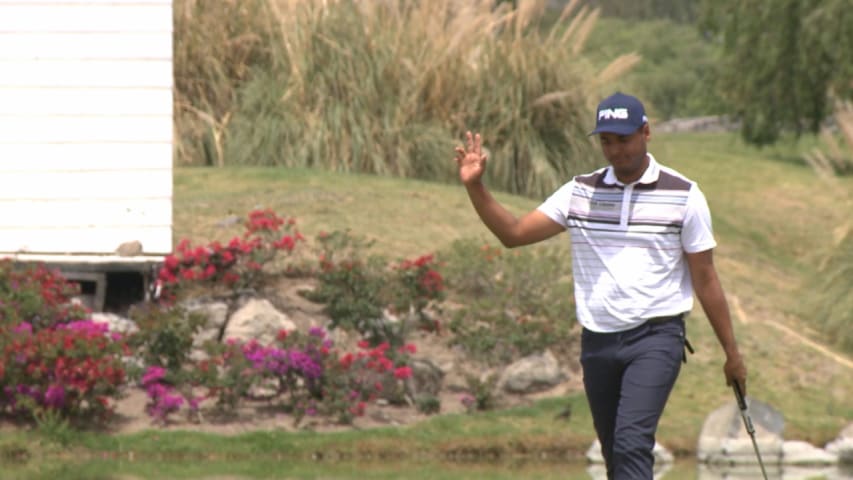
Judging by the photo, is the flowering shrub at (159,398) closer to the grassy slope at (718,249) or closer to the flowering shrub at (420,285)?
the grassy slope at (718,249)

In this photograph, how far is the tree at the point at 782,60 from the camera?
26.0 meters

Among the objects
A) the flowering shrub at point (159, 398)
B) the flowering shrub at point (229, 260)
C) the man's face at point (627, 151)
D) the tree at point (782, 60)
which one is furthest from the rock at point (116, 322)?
the tree at point (782, 60)

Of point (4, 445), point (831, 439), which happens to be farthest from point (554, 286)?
point (4, 445)

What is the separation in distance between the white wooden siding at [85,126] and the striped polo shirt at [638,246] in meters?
8.15

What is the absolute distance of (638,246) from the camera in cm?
698

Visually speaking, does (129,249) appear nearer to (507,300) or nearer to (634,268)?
(507,300)

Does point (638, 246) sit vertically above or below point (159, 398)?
above

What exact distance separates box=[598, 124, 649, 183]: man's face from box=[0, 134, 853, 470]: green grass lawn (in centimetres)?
550

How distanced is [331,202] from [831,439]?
6.20 metres

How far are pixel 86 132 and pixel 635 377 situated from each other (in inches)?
351

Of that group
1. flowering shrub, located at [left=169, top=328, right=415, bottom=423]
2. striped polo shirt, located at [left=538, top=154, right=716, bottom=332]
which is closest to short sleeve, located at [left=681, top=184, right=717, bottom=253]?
striped polo shirt, located at [left=538, top=154, right=716, bottom=332]

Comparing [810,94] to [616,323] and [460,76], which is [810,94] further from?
[616,323]

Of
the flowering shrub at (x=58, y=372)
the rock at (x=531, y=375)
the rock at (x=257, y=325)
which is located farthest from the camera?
the rock at (x=257, y=325)

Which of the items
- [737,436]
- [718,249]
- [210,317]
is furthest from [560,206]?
[718,249]
